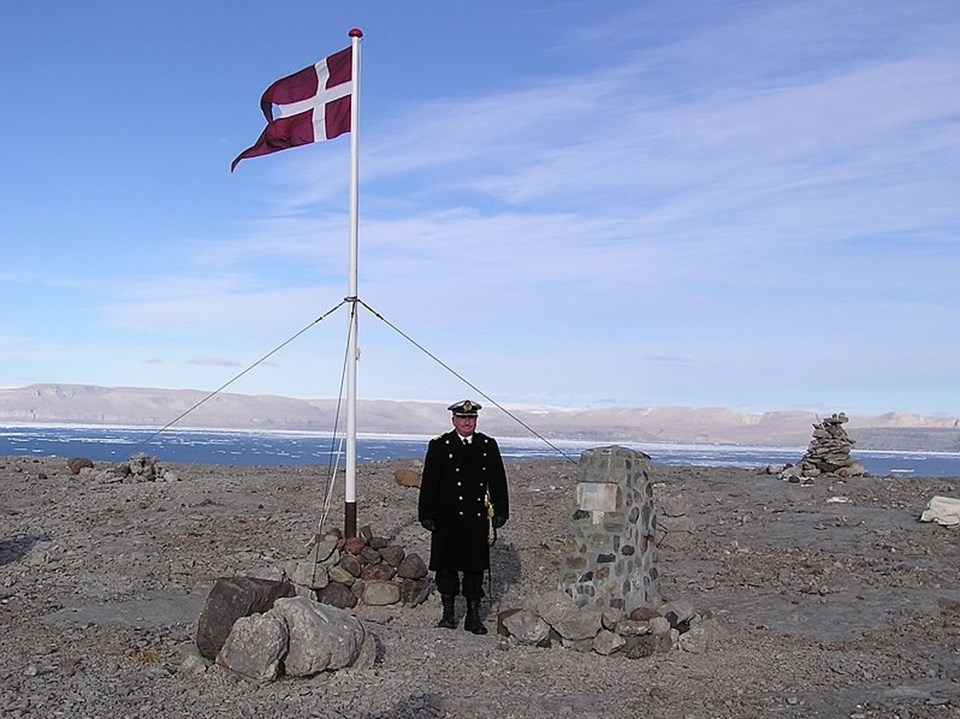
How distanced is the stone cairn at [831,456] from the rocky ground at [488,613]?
2977mm

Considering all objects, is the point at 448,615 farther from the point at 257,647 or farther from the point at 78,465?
the point at 78,465

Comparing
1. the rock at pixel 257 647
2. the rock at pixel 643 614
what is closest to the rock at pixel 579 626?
the rock at pixel 643 614

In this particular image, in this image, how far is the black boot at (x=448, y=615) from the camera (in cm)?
878

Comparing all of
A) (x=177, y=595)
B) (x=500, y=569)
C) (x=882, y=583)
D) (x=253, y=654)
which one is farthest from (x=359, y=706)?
(x=882, y=583)

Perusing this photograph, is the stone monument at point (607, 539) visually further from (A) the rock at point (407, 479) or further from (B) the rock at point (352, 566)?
(A) the rock at point (407, 479)

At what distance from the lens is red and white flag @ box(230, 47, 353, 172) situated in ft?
33.8

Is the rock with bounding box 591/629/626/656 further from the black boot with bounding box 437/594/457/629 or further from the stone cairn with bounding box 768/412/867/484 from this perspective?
the stone cairn with bounding box 768/412/867/484

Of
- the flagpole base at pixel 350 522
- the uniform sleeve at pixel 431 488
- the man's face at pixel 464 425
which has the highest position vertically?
the man's face at pixel 464 425

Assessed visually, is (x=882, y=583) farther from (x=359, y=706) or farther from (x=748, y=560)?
(x=359, y=706)

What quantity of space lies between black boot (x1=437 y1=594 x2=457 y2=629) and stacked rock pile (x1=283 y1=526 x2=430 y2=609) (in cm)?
78

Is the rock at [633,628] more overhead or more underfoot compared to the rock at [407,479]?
more underfoot

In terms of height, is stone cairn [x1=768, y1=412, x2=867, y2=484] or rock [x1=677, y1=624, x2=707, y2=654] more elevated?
stone cairn [x1=768, y1=412, x2=867, y2=484]

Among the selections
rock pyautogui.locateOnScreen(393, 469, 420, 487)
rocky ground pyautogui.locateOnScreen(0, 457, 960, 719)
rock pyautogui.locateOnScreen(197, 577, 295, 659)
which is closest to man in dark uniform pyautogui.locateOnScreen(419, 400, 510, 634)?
rocky ground pyautogui.locateOnScreen(0, 457, 960, 719)

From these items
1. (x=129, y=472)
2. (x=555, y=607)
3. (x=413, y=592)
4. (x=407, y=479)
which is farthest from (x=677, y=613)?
(x=129, y=472)
